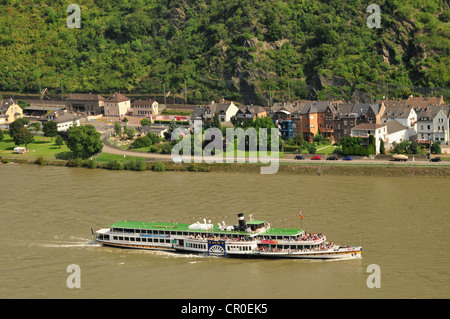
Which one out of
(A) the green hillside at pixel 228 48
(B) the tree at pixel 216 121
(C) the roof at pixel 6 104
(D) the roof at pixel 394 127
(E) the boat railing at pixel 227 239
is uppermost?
(A) the green hillside at pixel 228 48

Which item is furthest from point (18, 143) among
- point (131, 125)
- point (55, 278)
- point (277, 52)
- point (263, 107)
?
point (55, 278)

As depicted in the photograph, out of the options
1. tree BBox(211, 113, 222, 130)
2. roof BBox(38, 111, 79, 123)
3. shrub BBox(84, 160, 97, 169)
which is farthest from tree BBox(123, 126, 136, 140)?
roof BBox(38, 111, 79, 123)

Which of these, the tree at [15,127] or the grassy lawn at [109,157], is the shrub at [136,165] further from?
the tree at [15,127]

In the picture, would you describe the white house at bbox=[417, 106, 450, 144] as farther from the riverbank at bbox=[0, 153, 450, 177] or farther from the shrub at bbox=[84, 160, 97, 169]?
the shrub at bbox=[84, 160, 97, 169]

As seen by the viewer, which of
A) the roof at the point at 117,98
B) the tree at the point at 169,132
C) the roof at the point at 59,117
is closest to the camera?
the tree at the point at 169,132

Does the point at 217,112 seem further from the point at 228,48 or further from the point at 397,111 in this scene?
the point at 397,111

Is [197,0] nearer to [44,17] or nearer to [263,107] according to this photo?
[44,17]

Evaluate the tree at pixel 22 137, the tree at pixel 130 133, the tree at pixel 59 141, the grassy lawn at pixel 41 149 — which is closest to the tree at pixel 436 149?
the tree at pixel 130 133
